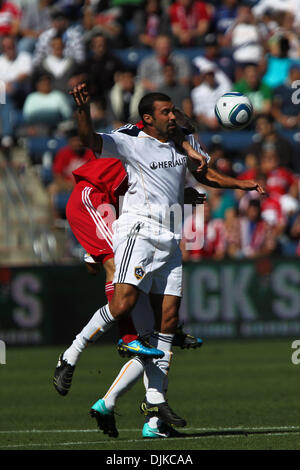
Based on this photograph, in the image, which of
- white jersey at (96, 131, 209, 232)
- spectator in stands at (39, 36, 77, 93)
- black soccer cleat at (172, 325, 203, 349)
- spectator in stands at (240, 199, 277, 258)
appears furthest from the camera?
spectator in stands at (39, 36, 77, 93)

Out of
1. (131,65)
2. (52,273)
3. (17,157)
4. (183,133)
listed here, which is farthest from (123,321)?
(131,65)

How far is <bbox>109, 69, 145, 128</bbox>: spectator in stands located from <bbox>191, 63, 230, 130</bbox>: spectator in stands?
43.5 inches

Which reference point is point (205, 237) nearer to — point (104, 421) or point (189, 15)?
point (189, 15)

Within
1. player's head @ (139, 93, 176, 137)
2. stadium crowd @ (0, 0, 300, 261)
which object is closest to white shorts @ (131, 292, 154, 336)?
player's head @ (139, 93, 176, 137)

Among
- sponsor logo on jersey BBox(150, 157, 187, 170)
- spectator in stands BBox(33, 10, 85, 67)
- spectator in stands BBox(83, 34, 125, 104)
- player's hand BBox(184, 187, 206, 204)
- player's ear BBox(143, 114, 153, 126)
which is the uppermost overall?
spectator in stands BBox(33, 10, 85, 67)

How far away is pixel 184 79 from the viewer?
773 inches

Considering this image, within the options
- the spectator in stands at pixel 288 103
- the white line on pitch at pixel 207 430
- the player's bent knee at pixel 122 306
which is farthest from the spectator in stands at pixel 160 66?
the player's bent knee at pixel 122 306

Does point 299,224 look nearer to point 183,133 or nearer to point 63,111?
point 63,111

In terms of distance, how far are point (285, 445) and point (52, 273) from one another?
355 inches

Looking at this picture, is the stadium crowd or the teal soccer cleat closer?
the teal soccer cleat

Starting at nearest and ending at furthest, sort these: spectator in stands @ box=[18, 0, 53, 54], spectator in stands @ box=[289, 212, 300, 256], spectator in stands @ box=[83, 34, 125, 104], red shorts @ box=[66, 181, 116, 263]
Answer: red shorts @ box=[66, 181, 116, 263] < spectator in stands @ box=[289, 212, 300, 256] < spectator in stands @ box=[83, 34, 125, 104] < spectator in stands @ box=[18, 0, 53, 54]

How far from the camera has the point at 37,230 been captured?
Answer: 1747 cm

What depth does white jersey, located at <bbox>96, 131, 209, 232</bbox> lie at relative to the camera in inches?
321

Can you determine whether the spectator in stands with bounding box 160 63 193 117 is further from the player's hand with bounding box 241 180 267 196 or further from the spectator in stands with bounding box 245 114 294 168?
the player's hand with bounding box 241 180 267 196
